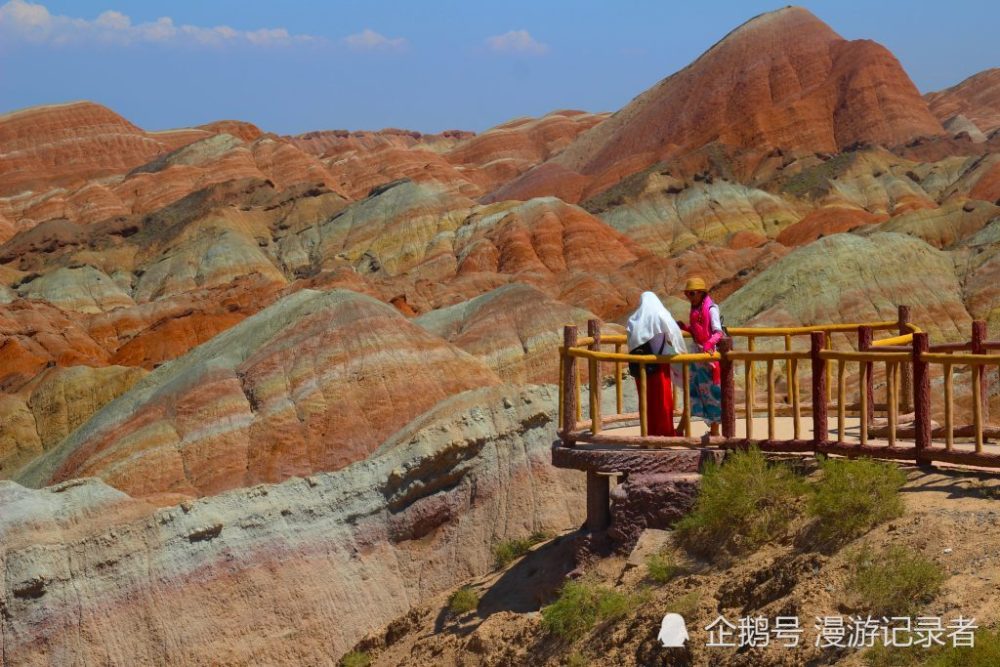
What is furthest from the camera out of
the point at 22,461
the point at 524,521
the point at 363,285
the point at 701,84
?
the point at 701,84

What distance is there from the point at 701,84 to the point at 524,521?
99.5 metres

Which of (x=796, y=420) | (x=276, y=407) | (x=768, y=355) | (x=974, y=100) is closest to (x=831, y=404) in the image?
(x=796, y=420)

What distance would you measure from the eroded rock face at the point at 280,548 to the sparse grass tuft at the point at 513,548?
13.9 inches

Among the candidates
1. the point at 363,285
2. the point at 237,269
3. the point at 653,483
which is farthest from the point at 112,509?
the point at 237,269

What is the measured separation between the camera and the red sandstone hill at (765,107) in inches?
3920

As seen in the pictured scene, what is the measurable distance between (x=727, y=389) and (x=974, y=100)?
13981 cm

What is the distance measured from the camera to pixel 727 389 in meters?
10.6

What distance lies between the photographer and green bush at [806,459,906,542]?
9.02 m

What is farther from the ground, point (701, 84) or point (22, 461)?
point (701, 84)

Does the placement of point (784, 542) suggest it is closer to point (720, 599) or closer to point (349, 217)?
point (720, 599)

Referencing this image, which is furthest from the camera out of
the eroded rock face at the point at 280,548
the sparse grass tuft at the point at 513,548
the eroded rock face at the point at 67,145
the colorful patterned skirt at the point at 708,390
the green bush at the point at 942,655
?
the eroded rock face at the point at 67,145

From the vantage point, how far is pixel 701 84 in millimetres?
109750

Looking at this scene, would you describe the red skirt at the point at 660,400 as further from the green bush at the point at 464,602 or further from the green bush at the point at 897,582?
the green bush at the point at 897,582

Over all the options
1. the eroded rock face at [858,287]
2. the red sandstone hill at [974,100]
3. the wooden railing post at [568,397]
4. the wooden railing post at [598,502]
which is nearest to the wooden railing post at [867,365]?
the wooden railing post at [598,502]
